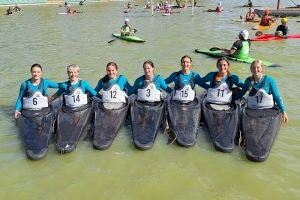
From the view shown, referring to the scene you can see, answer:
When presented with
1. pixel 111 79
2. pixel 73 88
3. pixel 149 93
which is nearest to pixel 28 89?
pixel 73 88

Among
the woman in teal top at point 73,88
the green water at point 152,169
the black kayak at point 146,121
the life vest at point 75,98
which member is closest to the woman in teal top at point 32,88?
the woman in teal top at point 73,88

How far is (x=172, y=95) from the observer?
940 centimetres

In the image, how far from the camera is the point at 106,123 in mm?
8625

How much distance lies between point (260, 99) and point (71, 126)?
14.6ft

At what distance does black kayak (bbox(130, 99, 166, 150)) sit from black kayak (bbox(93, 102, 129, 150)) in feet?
0.97

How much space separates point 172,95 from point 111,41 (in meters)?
13.4

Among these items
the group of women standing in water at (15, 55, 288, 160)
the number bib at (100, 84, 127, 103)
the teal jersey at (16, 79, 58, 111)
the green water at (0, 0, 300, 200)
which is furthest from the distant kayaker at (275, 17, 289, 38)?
the teal jersey at (16, 79, 58, 111)

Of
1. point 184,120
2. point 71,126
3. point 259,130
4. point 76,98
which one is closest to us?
point 259,130

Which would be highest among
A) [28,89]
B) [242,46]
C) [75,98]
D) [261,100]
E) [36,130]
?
[242,46]

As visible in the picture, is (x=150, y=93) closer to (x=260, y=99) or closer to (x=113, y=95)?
(x=113, y=95)

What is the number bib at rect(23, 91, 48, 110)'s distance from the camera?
29.2 feet

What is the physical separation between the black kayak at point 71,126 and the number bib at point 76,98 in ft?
0.37

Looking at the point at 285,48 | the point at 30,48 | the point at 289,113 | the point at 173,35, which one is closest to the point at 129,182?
the point at 289,113

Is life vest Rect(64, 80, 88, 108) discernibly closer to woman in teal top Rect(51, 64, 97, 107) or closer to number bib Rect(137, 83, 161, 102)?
woman in teal top Rect(51, 64, 97, 107)
